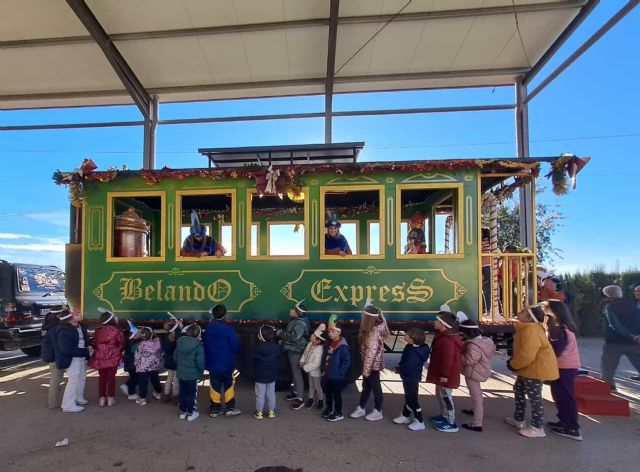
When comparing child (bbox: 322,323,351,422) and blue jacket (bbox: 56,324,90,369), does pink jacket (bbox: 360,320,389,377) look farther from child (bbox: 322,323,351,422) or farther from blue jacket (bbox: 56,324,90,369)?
blue jacket (bbox: 56,324,90,369)

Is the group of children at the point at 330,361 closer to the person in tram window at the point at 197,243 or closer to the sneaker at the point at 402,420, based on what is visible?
the sneaker at the point at 402,420

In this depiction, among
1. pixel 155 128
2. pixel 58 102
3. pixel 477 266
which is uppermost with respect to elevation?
pixel 58 102

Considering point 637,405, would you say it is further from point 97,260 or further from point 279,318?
point 97,260

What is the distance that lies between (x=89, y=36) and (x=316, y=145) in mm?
6446

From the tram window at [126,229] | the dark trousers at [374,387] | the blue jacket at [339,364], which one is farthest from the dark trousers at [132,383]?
the dark trousers at [374,387]

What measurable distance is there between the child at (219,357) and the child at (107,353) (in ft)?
4.38

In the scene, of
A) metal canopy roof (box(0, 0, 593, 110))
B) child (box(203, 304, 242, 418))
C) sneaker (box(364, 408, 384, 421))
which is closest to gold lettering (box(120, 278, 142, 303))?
child (box(203, 304, 242, 418))

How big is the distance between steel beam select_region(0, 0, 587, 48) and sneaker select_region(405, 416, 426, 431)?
786cm

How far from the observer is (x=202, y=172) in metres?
5.29

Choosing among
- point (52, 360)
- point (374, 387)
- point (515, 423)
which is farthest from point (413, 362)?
point (52, 360)

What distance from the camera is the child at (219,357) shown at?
4.49 meters

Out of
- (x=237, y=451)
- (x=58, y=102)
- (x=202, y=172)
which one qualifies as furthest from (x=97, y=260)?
(x=58, y=102)

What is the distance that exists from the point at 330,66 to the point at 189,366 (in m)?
7.53

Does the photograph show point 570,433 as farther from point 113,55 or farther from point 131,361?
point 113,55
